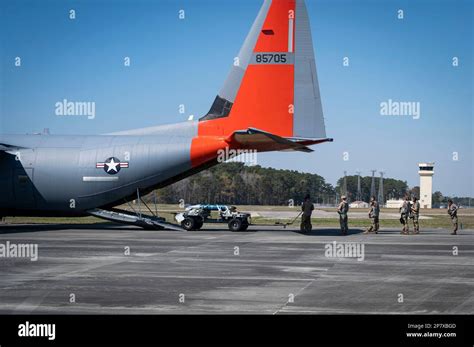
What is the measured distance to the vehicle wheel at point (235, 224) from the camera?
3186 centimetres

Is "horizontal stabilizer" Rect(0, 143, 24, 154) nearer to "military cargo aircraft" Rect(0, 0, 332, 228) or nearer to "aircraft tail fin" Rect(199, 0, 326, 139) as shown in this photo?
"military cargo aircraft" Rect(0, 0, 332, 228)

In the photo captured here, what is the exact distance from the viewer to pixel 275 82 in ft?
99.2

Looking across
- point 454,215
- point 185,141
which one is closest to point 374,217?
point 454,215

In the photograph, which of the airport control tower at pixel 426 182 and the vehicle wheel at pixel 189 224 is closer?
the vehicle wheel at pixel 189 224

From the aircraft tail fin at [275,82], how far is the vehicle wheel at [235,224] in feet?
14.1

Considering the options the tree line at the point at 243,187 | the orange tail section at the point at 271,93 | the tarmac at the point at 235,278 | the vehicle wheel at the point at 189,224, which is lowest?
the tarmac at the point at 235,278

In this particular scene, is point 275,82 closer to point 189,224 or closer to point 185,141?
point 185,141

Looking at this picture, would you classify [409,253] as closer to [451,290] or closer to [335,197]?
[451,290]

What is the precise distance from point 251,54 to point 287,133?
4153 millimetres

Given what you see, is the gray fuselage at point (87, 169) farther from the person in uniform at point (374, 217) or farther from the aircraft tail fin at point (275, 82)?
the person in uniform at point (374, 217)

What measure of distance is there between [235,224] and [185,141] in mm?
4703

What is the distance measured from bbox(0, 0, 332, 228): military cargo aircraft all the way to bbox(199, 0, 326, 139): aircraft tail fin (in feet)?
0.15

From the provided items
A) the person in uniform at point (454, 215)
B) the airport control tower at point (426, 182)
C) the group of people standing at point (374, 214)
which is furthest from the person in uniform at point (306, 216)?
the airport control tower at point (426, 182)
